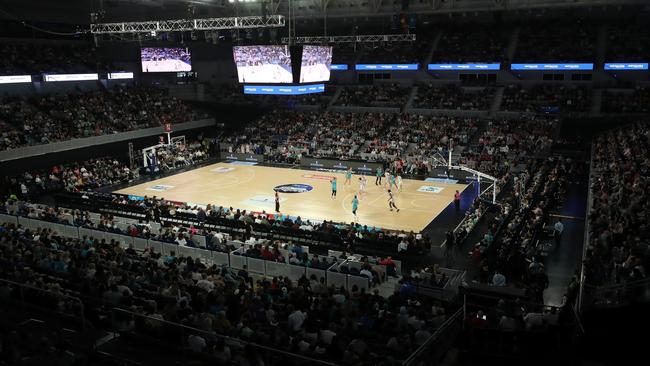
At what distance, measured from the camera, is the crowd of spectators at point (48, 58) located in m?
38.5

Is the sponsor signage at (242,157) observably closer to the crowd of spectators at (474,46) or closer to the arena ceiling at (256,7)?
the arena ceiling at (256,7)

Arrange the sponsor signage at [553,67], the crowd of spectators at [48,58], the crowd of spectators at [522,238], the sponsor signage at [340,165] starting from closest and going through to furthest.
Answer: the crowd of spectators at [522,238], the sponsor signage at [340,165], the crowd of spectators at [48,58], the sponsor signage at [553,67]

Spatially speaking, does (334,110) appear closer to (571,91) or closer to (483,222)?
(571,91)

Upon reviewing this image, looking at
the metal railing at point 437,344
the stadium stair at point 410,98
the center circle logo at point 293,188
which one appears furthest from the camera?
the stadium stair at point 410,98

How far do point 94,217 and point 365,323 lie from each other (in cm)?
1727

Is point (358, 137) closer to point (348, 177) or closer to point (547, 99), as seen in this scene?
point (348, 177)

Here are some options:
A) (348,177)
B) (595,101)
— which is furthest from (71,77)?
(595,101)

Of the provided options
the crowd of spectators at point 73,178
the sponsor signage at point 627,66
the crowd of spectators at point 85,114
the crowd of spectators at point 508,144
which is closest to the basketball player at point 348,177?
the crowd of spectators at point 508,144

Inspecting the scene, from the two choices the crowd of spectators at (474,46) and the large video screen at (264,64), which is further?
the crowd of spectators at (474,46)

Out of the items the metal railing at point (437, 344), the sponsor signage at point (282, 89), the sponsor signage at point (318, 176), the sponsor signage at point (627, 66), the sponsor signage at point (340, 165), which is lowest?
the sponsor signage at point (318, 176)

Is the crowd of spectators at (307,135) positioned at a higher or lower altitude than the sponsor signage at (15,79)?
lower

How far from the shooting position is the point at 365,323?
10.3m

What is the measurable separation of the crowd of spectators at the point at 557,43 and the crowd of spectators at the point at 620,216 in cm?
1881

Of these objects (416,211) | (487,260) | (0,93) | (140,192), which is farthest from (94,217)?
(0,93)
